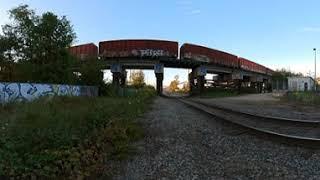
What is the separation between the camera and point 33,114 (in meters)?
11.4

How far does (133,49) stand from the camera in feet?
196

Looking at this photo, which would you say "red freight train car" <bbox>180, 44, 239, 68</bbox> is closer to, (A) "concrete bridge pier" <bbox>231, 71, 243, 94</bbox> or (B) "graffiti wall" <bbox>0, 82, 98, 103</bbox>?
(A) "concrete bridge pier" <bbox>231, 71, 243, 94</bbox>

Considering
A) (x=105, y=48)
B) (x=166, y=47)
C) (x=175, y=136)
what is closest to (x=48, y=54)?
(x=105, y=48)

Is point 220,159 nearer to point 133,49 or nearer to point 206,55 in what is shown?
point 133,49

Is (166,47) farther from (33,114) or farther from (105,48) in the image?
(33,114)

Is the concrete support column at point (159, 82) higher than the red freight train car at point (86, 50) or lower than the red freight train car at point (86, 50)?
lower

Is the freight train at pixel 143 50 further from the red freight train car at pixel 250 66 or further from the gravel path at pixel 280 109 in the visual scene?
the gravel path at pixel 280 109

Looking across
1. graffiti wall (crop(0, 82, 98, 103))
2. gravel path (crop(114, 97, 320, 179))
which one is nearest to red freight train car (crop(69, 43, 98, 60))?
graffiti wall (crop(0, 82, 98, 103))

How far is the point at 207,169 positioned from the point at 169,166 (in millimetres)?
763

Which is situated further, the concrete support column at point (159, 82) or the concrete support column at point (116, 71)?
the concrete support column at point (159, 82)

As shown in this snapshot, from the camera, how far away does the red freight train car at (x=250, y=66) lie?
7978cm

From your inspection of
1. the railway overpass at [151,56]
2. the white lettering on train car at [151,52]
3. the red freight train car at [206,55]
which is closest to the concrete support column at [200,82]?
the railway overpass at [151,56]

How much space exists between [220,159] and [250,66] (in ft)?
265

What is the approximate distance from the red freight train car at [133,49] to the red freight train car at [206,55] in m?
3.18
